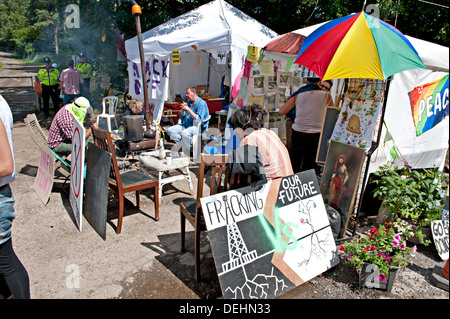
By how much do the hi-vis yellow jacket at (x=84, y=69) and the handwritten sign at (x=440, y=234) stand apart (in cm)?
1074

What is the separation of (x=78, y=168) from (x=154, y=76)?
456 centimetres

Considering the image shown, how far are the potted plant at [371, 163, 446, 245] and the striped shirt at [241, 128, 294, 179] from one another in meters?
1.38

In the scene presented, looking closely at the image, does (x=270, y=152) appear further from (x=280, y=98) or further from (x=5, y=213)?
(x=280, y=98)

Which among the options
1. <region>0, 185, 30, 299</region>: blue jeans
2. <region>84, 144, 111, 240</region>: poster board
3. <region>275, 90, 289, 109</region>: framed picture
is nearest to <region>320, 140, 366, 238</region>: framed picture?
<region>84, 144, 111, 240</region>: poster board

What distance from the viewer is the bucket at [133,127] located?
4.95m

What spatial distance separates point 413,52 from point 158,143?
449cm

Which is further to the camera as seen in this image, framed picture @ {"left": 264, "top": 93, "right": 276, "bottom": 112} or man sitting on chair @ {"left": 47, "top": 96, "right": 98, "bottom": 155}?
framed picture @ {"left": 264, "top": 93, "right": 276, "bottom": 112}

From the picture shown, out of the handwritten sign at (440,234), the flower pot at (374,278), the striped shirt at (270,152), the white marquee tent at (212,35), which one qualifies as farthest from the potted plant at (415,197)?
the white marquee tent at (212,35)

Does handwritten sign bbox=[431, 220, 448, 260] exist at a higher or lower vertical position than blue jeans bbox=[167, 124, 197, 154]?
lower

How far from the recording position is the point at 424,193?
325 centimetres

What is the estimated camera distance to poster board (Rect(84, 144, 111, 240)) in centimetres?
316

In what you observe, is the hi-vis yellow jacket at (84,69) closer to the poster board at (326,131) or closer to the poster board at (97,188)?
the poster board at (97,188)

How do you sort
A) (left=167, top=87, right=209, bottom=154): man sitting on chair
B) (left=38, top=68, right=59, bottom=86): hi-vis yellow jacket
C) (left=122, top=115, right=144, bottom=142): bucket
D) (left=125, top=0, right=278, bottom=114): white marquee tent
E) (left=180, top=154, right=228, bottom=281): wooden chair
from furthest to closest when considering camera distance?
(left=38, top=68, right=59, bottom=86): hi-vis yellow jacket, (left=125, top=0, right=278, bottom=114): white marquee tent, (left=167, top=87, right=209, bottom=154): man sitting on chair, (left=122, top=115, right=144, bottom=142): bucket, (left=180, top=154, right=228, bottom=281): wooden chair

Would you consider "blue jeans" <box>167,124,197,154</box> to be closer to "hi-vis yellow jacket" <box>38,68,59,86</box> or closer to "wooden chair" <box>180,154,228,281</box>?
"wooden chair" <box>180,154,228,281</box>
